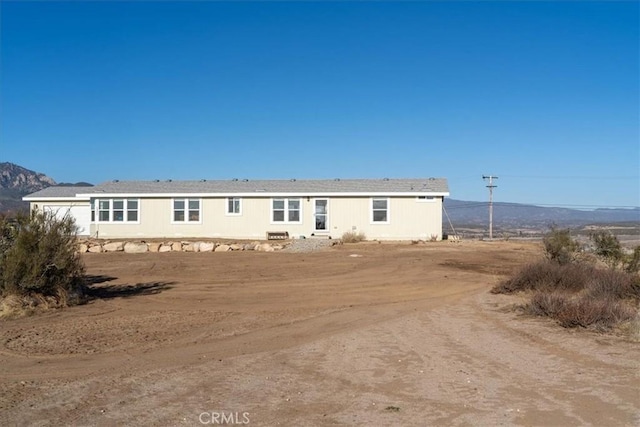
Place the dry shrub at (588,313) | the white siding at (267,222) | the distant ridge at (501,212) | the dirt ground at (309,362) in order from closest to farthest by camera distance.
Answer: the dirt ground at (309,362)
the dry shrub at (588,313)
the white siding at (267,222)
the distant ridge at (501,212)

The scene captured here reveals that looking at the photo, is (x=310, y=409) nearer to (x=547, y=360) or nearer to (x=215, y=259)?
(x=547, y=360)

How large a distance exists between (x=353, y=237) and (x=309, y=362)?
24.6 metres

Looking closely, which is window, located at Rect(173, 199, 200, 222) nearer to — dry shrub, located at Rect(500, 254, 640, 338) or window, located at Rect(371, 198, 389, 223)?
window, located at Rect(371, 198, 389, 223)

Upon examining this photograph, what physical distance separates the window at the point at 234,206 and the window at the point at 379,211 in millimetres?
7640

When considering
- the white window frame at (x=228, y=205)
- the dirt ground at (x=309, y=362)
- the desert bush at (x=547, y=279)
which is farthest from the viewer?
the white window frame at (x=228, y=205)

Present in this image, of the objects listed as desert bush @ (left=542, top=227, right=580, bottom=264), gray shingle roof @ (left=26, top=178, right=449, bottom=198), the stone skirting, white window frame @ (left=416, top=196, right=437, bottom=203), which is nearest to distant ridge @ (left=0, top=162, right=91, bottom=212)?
gray shingle roof @ (left=26, top=178, right=449, bottom=198)

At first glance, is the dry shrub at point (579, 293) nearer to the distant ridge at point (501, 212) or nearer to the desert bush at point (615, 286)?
the desert bush at point (615, 286)

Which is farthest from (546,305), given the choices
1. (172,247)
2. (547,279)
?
(172,247)

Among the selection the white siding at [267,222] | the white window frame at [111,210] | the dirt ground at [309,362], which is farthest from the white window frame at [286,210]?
the dirt ground at [309,362]

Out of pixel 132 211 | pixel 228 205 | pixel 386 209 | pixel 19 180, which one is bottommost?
pixel 132 211

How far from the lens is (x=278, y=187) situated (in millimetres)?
37156

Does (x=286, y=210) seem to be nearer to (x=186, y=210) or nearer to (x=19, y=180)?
(x=186, y=210)

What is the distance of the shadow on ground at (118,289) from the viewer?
53.8 feet

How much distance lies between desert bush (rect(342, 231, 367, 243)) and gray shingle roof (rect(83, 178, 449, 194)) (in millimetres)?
2423
